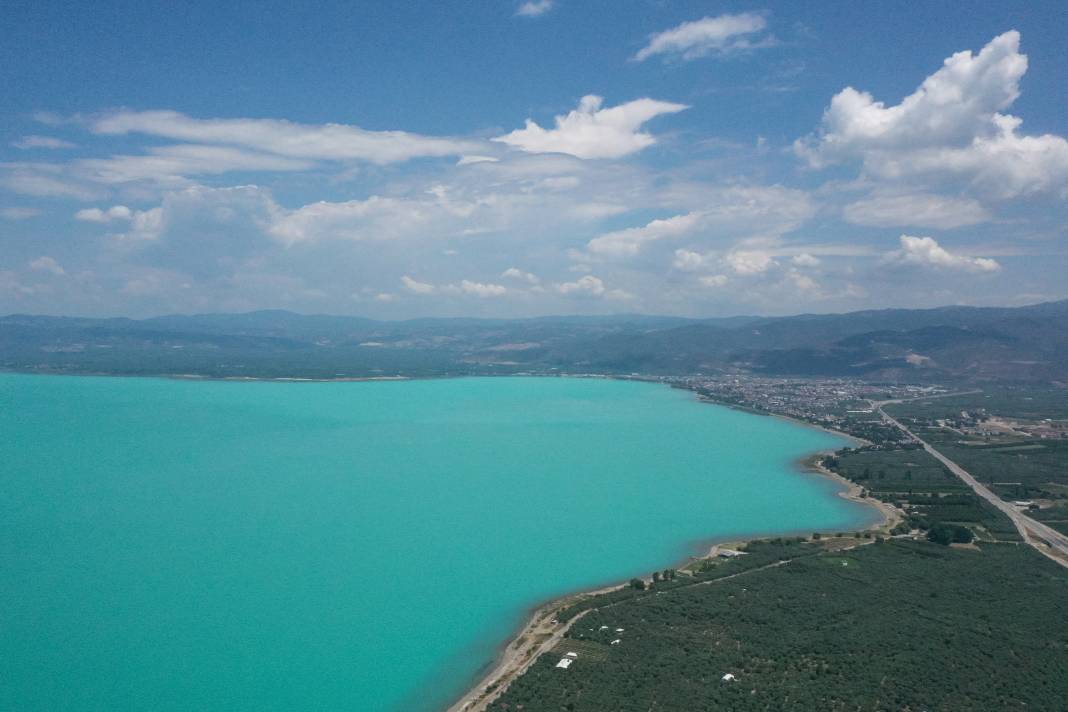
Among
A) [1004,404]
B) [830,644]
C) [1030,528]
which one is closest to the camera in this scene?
[830,644]

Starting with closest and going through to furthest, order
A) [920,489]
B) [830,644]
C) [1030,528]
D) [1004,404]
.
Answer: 1. [830,644]
2. [1030,528]
3. [920,489]
4. [1004,404]

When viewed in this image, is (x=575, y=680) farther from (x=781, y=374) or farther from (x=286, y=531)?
(x=781, y=374)

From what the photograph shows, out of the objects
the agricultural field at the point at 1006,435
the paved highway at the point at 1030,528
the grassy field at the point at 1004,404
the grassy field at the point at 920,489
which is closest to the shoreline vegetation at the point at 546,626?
the grassy field at the point at 920,489

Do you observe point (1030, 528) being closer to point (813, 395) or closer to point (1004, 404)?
point (1004, 404)

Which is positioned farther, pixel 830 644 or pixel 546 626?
pixel 546 626

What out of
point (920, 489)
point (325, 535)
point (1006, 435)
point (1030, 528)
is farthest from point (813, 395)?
point (325, 535)

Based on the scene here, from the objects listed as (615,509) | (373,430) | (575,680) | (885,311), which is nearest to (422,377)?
(373,430)

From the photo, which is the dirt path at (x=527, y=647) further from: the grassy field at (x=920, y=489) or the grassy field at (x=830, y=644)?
the grassy field at (x=920, y=489)
